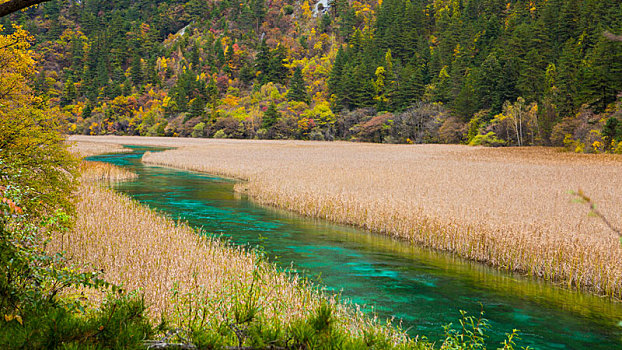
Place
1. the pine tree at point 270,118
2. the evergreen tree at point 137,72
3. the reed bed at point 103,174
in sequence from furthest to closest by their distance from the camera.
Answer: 1. the evergreen tree at point 137,72
2. the pine tree at point 270,118
3. the reed bed at point 103,174

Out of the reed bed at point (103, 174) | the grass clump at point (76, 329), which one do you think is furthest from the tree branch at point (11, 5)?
the reed bed at point (103, 174)

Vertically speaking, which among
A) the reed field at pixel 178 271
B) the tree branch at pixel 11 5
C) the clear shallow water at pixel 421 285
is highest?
the tree branch at pixel 11 5

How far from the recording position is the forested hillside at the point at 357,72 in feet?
183

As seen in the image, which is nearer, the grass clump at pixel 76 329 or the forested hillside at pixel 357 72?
the grass clump at pixel 76 329

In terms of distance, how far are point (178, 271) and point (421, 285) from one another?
5996mm

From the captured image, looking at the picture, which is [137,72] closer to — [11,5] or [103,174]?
[103,174]

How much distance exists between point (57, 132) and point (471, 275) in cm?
1126

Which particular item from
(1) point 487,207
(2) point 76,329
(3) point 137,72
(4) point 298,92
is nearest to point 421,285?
(1) point 487,207

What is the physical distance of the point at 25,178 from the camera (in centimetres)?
889

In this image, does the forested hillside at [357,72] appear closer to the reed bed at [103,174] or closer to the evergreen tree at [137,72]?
the evergreen tree at [137,72]

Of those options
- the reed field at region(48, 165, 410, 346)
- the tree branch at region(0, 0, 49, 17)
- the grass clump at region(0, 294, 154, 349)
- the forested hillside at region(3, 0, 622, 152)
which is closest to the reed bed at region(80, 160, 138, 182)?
the reed field at region(48, 165, 410, 346)

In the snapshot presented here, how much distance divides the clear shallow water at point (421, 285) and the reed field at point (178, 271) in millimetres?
809

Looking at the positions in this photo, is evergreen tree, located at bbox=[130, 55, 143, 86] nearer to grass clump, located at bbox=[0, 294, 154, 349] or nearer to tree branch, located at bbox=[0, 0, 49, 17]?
A: tree branch, located at bbox=[0, 0, 49, 17]

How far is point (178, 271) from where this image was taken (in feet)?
32.0
